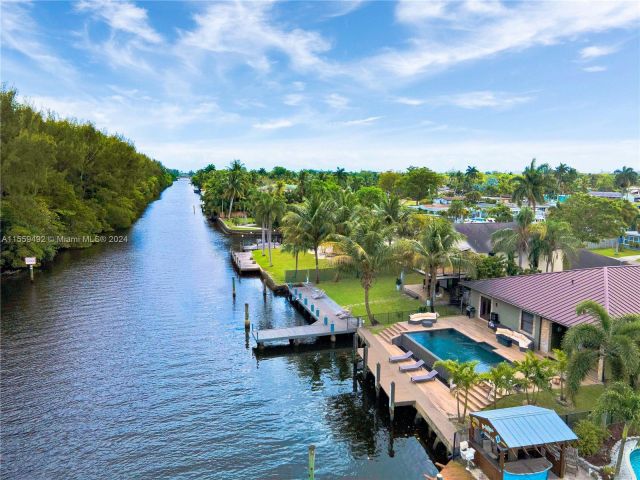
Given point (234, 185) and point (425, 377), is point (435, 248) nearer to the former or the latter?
point (425, 377)

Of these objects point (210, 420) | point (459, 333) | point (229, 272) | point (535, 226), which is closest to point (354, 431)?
point (210, 420)

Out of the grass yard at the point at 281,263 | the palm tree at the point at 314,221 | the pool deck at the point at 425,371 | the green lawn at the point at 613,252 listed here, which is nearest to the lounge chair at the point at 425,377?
the pool deck at the point at 425,371

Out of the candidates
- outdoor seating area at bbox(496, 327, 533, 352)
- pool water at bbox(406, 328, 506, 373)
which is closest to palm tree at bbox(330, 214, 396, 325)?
pool water at bbox(406, 328, 506, 373)

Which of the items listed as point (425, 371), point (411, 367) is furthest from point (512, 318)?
point (411, 367)

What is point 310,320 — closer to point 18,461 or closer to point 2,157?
point 18,461

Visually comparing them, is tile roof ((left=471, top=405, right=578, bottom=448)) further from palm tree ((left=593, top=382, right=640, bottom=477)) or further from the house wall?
the house wall

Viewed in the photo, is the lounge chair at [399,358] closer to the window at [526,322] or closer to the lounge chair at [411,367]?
the lounge chair at [411,367]
